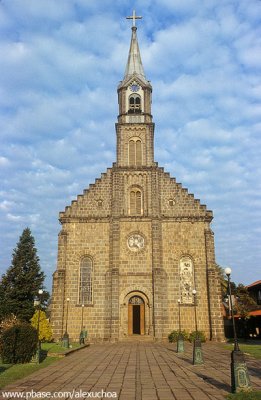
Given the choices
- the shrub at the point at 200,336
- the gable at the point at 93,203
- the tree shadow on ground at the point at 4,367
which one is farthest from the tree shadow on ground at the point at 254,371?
Result: the gable at the point at 93,203

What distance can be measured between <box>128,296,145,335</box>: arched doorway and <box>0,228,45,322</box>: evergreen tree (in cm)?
1419

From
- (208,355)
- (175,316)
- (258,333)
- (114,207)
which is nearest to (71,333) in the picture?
(175,316)

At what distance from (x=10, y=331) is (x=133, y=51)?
119 ft

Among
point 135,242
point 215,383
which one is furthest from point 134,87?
point 215,383

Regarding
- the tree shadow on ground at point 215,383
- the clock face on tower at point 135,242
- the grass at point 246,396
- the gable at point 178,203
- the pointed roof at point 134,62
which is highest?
the pointed roof at point 134,62

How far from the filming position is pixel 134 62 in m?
42.9

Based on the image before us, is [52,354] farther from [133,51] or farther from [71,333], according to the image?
[133,51]

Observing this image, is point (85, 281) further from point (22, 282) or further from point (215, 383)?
point (215, 383)

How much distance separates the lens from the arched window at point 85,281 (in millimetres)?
33156

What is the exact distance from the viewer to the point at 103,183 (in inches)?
1432

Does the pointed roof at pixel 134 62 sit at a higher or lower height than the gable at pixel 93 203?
higher

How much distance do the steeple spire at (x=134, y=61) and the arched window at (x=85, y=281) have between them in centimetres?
2136

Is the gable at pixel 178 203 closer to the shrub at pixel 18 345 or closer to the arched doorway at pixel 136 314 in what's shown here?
the arched doorway at pixel 136 314

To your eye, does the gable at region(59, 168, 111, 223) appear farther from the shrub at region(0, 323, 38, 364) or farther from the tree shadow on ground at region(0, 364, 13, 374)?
the tree shadow on ground at region(0, 364, 13, 374)
